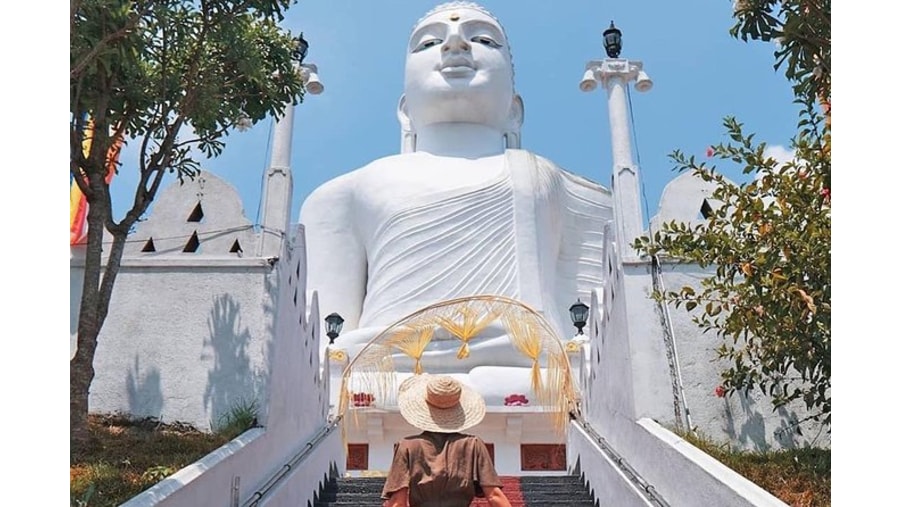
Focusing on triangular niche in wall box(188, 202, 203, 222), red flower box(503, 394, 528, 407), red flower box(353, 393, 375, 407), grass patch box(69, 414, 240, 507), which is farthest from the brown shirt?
red flower box(503, 394, 528, 407)

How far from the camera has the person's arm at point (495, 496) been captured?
324 centimetres

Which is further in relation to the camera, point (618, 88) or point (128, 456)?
point (618, 88)

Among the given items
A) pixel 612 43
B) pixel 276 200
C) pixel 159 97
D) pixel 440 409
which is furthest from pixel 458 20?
pixel 440 409

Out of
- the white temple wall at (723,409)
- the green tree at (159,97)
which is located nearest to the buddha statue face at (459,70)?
the green tree at (159,97)

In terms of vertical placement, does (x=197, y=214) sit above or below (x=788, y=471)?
above

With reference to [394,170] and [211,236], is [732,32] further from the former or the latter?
[394,170]

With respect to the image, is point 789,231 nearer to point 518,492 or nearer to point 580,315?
point 518,492

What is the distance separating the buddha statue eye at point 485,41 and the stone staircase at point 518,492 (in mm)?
9777

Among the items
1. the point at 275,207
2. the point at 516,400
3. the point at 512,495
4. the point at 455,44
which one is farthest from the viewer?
the point at 455,44

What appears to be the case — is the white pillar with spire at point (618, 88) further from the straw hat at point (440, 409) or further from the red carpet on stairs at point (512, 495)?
the straw hat at point (440, 409)

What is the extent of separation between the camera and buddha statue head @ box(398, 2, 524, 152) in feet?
49.0

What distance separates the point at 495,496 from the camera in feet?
10.7

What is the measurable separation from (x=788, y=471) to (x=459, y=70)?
→ 11665mm

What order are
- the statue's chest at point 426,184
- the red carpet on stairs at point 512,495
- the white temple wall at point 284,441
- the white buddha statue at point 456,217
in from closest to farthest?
the white temple wall at point 284,441
the red carpet on stairs at point 512,495
the white buddha statue at point 456,217
the statue's chest at point 426,184
